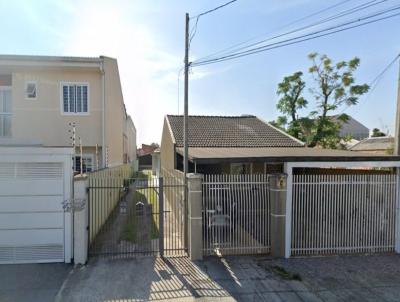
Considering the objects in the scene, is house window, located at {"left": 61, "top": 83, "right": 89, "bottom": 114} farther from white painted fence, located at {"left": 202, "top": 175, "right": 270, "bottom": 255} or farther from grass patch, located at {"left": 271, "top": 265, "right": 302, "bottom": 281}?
grass patch, located at {"left": 271, "top": 265, "right": 302, "bottom": 281}

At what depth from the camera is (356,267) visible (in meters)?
→ 6.58

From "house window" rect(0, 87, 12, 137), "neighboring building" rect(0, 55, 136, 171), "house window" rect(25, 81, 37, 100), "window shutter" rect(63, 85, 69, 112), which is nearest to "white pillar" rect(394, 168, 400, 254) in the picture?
"neighboring building" rect(0, 55, 136, 171)

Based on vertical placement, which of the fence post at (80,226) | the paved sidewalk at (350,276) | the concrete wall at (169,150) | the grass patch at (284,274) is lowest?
the paved sidewalk at (350,276)

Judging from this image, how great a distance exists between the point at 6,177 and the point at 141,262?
3.62m

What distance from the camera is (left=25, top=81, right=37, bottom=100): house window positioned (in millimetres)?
11859

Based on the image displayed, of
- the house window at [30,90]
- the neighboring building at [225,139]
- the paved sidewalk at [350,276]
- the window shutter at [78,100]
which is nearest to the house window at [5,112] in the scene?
the house window at [30,90]

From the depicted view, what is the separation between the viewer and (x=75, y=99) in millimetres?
12195

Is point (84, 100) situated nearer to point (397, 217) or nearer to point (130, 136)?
point (397, 217)

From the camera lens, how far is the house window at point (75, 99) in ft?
39.7

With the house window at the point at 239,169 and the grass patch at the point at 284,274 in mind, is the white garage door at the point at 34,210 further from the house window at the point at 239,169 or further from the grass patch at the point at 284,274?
the house window at the point at 239,169

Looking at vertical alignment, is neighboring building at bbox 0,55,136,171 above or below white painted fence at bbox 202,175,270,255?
above

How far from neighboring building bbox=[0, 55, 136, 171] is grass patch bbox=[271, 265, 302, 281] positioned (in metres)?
8.57

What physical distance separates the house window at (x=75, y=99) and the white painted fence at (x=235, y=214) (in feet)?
24.9

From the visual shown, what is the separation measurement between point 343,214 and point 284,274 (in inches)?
95.9
